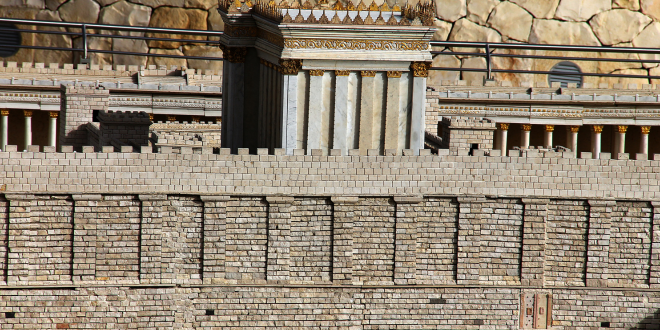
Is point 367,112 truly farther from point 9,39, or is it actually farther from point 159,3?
point 9,39

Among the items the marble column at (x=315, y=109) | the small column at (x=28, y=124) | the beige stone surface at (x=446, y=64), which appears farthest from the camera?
the beige stone surface at (x=446, y=64)

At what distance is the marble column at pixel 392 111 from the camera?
23.5m

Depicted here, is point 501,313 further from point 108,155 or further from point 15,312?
point 15,312

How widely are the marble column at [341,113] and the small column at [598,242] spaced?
6201mm

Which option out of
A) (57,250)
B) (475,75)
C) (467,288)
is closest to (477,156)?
(467,288)

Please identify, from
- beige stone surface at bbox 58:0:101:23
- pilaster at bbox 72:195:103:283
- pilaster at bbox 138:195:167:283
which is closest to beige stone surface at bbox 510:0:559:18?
beige stone surface at bbox 58:0:101:23

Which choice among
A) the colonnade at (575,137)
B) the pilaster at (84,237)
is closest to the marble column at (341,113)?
the pilaster at (84,237)

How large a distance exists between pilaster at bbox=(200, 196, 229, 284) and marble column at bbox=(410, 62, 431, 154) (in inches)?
208

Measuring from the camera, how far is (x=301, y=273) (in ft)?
72.3

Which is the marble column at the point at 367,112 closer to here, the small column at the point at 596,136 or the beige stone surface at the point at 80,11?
the small column at the point at 596,136

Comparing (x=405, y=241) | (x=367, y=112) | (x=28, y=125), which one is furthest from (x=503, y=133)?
(x=28, y=125)

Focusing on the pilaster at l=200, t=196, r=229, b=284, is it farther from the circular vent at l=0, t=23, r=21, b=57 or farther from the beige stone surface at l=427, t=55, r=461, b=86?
the circular vent at l=0, t=23, r=21, b=57

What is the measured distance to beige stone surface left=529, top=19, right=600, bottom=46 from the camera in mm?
47344

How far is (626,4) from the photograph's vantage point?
47094mm
